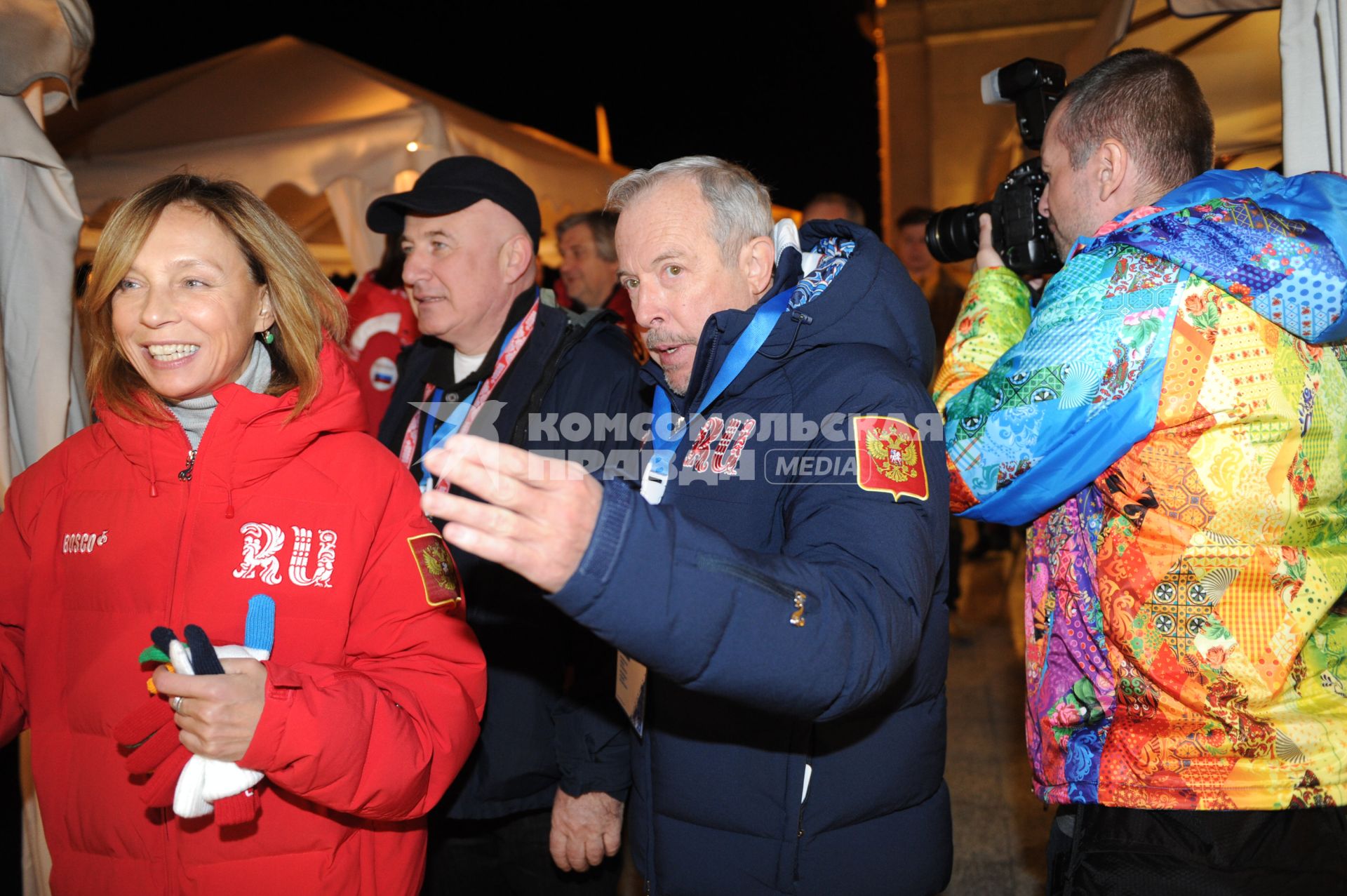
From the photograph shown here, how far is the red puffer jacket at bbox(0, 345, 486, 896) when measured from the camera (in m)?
Result: 1.46

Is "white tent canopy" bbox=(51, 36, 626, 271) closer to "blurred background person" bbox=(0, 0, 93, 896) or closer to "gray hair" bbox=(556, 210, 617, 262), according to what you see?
"gray hair" bbox=(556, 210, 617, 262)

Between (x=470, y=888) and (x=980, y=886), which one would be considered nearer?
(x=470, y=888)

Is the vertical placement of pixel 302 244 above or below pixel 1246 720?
above

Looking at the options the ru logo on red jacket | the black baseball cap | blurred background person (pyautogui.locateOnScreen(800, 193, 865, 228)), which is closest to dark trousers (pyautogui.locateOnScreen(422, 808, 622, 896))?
the ru logo on red jacket

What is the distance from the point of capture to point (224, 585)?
1514mm

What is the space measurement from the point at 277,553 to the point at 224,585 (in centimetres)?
10

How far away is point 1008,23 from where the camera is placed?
27.0ft

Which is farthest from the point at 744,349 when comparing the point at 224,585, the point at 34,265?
the point at 34,265

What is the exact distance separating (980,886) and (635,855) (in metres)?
1.92

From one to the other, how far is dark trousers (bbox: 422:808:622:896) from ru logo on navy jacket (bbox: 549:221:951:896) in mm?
540

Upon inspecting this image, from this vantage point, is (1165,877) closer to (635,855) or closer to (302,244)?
(635,855)

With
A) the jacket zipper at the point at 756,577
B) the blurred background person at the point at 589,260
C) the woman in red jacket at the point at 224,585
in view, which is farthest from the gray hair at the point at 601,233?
the jacket zipper at the point at 756,577

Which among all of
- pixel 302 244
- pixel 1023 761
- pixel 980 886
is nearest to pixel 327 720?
pixel 302 244

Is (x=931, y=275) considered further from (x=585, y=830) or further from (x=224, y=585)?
(x=224, y=585)
